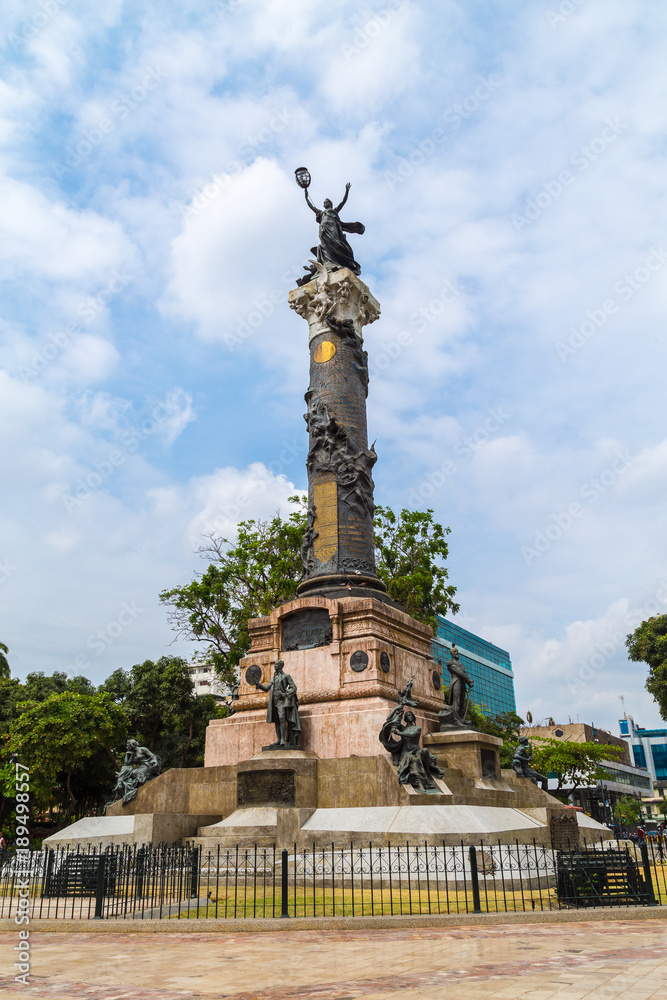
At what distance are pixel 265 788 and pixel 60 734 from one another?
564 inches

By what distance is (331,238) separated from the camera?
26031mm

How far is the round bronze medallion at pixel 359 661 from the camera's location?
61.0 ft

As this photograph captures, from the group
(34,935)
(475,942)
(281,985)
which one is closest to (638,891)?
(475,942)

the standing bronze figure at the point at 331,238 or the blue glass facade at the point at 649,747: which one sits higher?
the standing bronze figure at the point at 331,238

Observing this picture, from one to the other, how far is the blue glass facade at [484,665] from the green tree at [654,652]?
4860 centimetres

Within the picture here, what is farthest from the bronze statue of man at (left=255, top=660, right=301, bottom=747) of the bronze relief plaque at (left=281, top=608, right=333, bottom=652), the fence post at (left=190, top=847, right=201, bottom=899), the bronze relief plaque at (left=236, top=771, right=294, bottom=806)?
the fence post at (left=190, top=847, right=201, bottom=899)

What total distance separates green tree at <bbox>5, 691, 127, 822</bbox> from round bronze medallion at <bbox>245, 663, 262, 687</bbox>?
9898 mm

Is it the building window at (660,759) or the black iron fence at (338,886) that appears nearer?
the black iron fence at (338,886)

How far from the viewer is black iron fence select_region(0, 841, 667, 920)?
10.4m

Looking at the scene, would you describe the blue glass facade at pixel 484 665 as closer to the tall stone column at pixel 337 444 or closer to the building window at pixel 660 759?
the building window at pixel 660 759

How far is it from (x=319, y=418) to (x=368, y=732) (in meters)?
9.21

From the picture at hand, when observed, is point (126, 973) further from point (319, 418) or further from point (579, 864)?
point (319, 418)

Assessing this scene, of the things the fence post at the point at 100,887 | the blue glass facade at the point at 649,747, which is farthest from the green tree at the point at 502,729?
the blue glass facade at the point at 649,747

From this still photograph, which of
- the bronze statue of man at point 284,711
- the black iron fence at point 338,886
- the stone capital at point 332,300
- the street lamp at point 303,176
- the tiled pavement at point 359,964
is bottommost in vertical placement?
the tiled pavement at point 359,964
